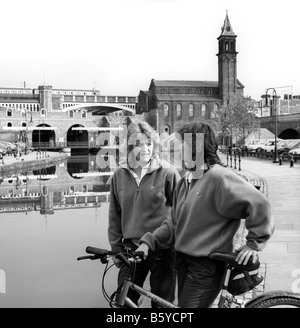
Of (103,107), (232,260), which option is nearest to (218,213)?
(232,260)

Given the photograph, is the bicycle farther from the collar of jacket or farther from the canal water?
the canal water

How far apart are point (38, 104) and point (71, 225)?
232 feet

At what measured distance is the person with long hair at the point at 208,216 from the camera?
251cm

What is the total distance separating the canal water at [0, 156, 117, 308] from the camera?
524 centimetres

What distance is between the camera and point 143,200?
311 cm

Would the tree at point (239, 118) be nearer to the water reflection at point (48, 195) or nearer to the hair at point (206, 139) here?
the water reflection at point (48, 195)

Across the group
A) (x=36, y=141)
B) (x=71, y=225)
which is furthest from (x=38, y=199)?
(x=36, y=141)

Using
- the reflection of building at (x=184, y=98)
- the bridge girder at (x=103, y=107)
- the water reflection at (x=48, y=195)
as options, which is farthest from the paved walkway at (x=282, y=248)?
the bridge girder at (x=103, y=107)

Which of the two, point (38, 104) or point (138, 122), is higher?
point (38, 104)

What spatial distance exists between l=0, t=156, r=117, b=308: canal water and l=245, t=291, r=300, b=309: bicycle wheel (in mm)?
2660

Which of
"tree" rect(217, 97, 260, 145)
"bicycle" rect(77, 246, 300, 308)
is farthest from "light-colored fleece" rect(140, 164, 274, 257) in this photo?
"tree" rect(217, 97, 260, 145)

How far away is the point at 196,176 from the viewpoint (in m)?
2.68
